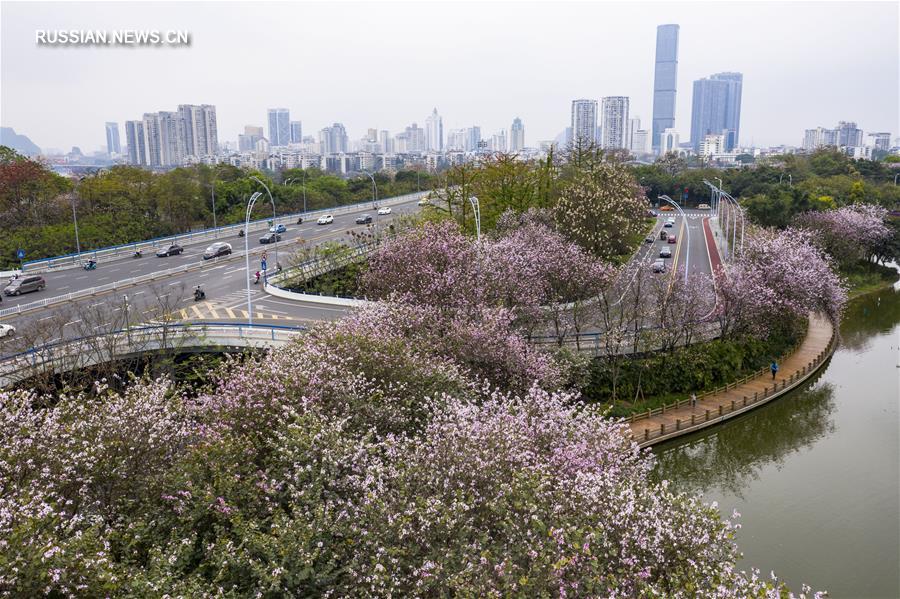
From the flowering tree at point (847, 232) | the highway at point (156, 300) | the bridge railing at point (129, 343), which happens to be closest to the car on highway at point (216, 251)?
the highway at point (156, 300)

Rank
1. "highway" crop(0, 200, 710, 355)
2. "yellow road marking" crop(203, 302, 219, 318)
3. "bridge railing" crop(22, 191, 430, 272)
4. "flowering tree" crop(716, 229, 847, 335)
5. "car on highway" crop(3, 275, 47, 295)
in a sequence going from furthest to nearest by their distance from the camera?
"bridge railing" crop(22, 191, 430, 272) → "car on highway" crop(3, 275, 47, 295) → "yellow road marking" crop(203, 302, 219, 318) → "flowering tree" crop(716, 229, 847, 335) → "highway" crop(0, 200, 710, 355)

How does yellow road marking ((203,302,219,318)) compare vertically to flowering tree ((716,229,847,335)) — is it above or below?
below

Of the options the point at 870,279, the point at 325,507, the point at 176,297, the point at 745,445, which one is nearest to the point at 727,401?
the point at 745,445

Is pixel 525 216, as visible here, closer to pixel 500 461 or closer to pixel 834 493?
pixel 834 493

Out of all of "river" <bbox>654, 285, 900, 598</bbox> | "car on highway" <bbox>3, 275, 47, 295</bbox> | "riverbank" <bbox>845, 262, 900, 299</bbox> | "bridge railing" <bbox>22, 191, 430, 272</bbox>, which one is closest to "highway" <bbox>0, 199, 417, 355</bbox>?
"car on highway" <bbox>3, 275, 47, 295</bbox>

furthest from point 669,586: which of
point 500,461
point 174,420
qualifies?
point 174,420

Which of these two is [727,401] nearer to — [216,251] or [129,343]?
[129,343]

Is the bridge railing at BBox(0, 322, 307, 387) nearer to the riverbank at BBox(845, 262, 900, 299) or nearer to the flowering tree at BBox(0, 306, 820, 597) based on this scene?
the flowering tree at BBox(0, 306, 820, 597)
